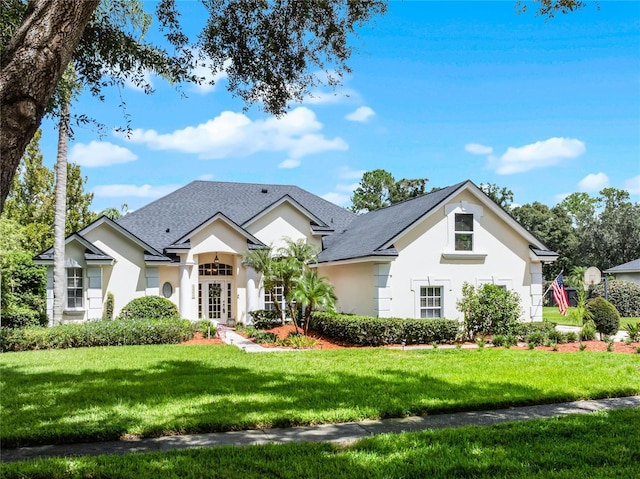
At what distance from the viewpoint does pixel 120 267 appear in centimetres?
2181

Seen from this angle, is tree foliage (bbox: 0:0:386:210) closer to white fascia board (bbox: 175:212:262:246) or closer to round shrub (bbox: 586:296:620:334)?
white fascia board (bbox: 175:212:262:246)

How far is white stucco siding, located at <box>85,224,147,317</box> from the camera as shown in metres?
21.7

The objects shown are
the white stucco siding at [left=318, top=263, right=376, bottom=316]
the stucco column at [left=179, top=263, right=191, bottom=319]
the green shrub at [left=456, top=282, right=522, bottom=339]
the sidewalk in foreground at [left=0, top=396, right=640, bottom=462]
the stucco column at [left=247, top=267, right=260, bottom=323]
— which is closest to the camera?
the sidewalk in foreground at [left=0, top=396, right=640, bottom=462]

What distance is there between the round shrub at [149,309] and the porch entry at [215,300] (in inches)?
124

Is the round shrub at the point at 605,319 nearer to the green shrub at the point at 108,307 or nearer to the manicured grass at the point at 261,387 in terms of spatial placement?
Answer: the manicured grass at the point at 261,387

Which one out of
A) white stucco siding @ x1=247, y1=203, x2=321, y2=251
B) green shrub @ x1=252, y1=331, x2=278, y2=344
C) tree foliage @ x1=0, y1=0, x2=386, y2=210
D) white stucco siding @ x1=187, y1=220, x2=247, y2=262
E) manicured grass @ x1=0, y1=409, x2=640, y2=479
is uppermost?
tree foliage @ x1=0, y1=0, x2=386, y2=210

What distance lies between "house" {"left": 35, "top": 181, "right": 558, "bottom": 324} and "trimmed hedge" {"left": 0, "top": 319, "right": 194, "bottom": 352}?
391 cm

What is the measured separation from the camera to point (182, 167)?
29.0 metres

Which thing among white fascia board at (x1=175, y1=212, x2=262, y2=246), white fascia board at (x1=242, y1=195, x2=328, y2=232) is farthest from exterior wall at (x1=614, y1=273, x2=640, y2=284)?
white fascia board at (x1=175, y1=212, x2=262, y2=246)

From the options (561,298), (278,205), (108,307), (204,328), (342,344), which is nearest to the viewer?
(342,344)

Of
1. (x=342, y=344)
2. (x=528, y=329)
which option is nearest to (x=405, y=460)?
(x=342, y=344)

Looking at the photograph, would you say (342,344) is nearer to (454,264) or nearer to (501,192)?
(454,264)

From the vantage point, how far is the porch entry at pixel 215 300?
950 inches

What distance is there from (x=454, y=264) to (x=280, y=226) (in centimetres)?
→ 842
